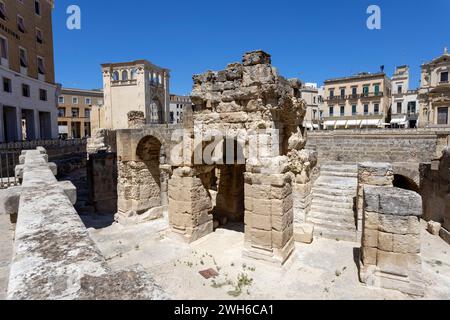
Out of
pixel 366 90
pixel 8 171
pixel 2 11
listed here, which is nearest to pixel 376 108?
pixel 366 90

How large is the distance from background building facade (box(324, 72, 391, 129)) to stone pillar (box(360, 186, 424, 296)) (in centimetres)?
3268

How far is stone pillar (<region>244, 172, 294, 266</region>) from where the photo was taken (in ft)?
21.0

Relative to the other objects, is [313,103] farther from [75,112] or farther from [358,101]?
[75,112]

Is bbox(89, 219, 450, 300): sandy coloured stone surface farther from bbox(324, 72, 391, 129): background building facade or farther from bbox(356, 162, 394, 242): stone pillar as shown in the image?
bbox(324, 72, 391, 129): background building facade

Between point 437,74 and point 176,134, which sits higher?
point 437,74

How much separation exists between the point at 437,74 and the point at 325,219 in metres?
31.1

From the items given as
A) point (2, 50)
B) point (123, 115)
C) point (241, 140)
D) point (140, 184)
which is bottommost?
point (140, 184)

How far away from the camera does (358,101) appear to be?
119ft

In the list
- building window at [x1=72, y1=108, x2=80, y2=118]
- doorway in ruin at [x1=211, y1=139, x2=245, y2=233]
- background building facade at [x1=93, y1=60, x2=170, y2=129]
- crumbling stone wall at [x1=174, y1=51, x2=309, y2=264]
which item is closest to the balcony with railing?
background building facade at [x1=93, y1=60, x2=170, y2=129]
